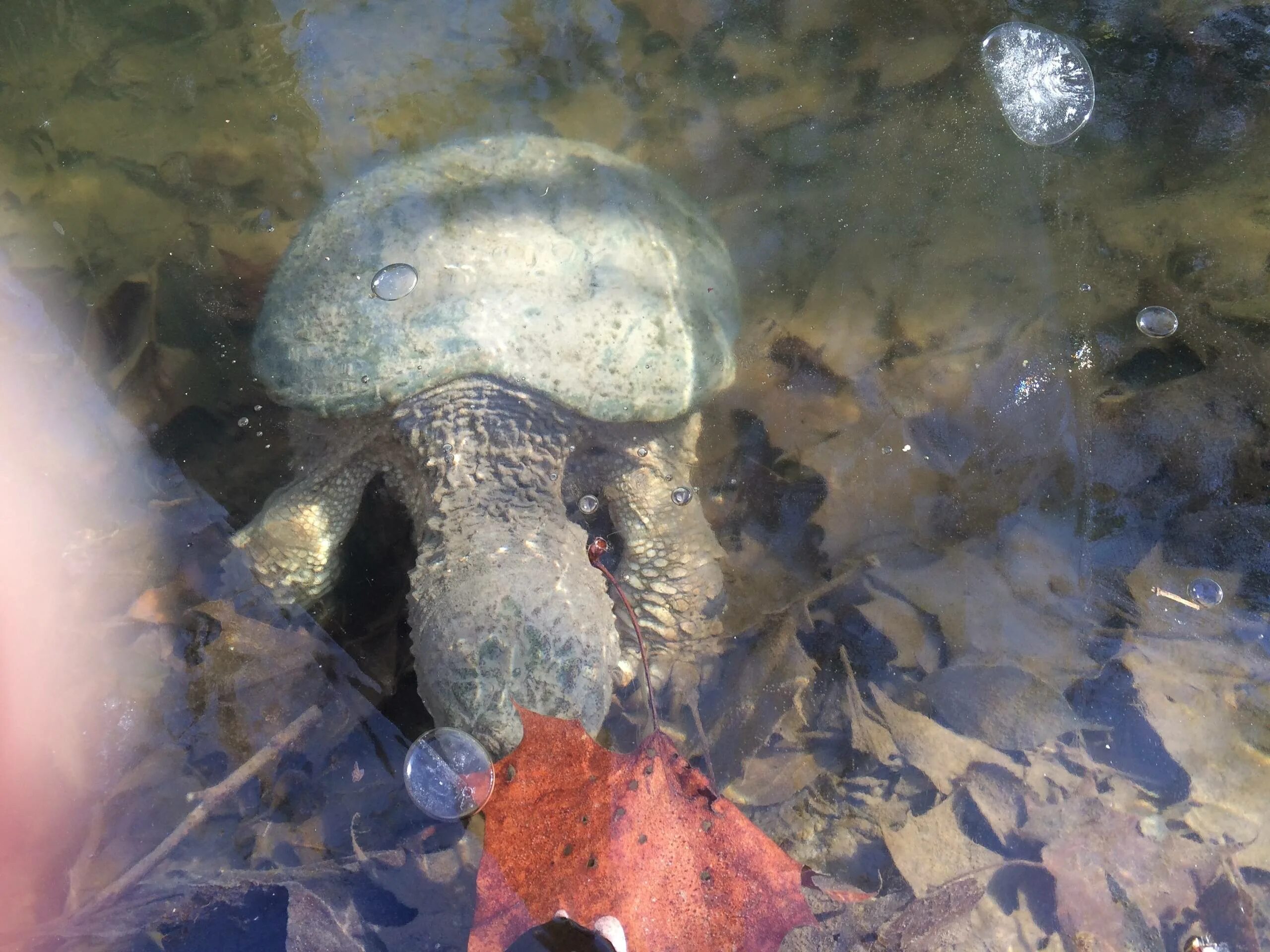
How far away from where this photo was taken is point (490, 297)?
256 centimetres

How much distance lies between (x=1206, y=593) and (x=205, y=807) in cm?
308

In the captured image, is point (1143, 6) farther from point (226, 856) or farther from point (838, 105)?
point (226, 856)

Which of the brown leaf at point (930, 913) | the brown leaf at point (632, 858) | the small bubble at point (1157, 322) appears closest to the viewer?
the brown leaf at point (632, 858)

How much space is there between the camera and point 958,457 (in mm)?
2902

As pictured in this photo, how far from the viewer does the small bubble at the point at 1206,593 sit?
8.13 ft

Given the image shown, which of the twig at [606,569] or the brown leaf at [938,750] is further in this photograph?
the twig at [606,569]

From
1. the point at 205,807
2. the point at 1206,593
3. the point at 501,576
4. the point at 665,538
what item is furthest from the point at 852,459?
the point at 205,807

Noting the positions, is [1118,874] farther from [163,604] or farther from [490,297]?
[163,604]

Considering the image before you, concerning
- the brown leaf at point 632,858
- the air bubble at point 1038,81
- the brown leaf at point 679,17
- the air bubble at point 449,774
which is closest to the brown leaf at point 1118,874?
the brown leaf at point 632,858

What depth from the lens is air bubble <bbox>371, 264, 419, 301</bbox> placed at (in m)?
2.59

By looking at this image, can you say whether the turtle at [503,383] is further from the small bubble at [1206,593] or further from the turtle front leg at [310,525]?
the small bubble at [1206,593]

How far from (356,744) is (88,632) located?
3.26 feet

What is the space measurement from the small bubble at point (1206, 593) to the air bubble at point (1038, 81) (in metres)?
1.95

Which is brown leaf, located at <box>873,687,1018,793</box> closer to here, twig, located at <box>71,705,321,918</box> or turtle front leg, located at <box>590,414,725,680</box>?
turtle front leg, located at <box>590,414,725,680</box>
